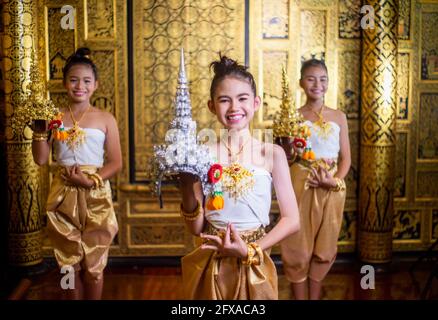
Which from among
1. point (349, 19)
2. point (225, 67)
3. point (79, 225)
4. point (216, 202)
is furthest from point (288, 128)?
point (349, 19)

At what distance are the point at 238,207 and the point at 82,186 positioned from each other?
118 centimetres

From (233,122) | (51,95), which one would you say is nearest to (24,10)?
(51,95)

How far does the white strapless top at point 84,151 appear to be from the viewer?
2.68 metres

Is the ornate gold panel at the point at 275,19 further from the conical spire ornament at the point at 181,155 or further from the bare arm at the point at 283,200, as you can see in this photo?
the conical spire ornament at the point at 181,155

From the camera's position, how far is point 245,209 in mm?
1808

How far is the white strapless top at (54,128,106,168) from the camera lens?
2.68 meters

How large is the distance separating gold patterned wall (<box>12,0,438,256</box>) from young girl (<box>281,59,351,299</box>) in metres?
0.57

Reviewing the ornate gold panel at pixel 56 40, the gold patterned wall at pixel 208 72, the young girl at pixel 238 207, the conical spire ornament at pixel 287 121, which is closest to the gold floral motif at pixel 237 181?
the young girl at pixel 238 207

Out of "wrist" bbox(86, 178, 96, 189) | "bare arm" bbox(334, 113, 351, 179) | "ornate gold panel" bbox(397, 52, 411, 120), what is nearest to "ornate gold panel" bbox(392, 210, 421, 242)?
"ornate gold panel" bbox(397, 52, 411, 120)

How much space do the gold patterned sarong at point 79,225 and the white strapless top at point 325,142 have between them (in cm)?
114

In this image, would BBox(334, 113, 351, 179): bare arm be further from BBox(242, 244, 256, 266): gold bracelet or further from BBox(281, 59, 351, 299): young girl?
BBox(242, 244, 256, 266): gold bracelet

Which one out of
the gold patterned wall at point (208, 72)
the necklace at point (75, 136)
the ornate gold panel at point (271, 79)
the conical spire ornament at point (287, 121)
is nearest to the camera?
the conical spire ornament at point (287, 121)

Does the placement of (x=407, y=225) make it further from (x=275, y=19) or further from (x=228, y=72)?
(x=228, y=72)

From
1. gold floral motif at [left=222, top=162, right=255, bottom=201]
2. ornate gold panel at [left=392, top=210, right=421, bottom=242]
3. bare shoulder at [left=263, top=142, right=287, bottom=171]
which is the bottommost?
ornate gold panel at [left=392, top=210, right=421, bottom=242]
